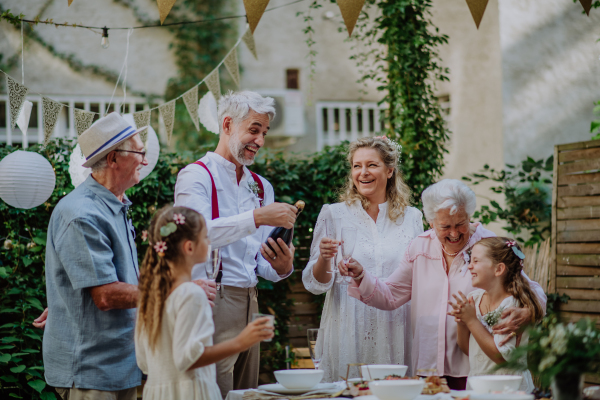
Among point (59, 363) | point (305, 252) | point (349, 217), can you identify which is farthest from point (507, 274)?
point (305, 252)

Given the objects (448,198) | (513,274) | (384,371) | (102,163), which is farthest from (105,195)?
(513,274)

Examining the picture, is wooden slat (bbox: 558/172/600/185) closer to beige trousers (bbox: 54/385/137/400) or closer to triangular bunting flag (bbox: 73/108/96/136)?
triangular bunting flag (bbox: 73/108/96/136)

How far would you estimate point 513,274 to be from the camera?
2.37 meters

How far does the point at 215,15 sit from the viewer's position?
981 centimetres

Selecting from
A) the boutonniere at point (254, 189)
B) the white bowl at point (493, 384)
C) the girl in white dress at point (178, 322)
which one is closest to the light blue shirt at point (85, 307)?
the girl in white dress at point (178, 322)

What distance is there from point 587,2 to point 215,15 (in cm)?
811

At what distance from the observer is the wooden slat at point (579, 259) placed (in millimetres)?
4176

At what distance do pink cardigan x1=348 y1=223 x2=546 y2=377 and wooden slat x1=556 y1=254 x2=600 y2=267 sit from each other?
6.29 ft

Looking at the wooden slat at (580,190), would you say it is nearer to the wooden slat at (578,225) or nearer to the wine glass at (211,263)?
the wooden slat at (578,225)

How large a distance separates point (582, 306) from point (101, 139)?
3.47 meters

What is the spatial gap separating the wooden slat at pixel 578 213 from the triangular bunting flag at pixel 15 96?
3708mm

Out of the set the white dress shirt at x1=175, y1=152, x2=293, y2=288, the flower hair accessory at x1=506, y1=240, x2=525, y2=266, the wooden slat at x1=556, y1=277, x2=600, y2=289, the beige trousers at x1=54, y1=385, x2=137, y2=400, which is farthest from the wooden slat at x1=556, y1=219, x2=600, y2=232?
the beige trousers at x1=54, y1=385, x2=137, y2=400

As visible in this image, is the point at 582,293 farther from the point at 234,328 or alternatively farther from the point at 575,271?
the point at 234,328

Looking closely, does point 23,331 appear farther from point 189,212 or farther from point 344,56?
point 344,56
